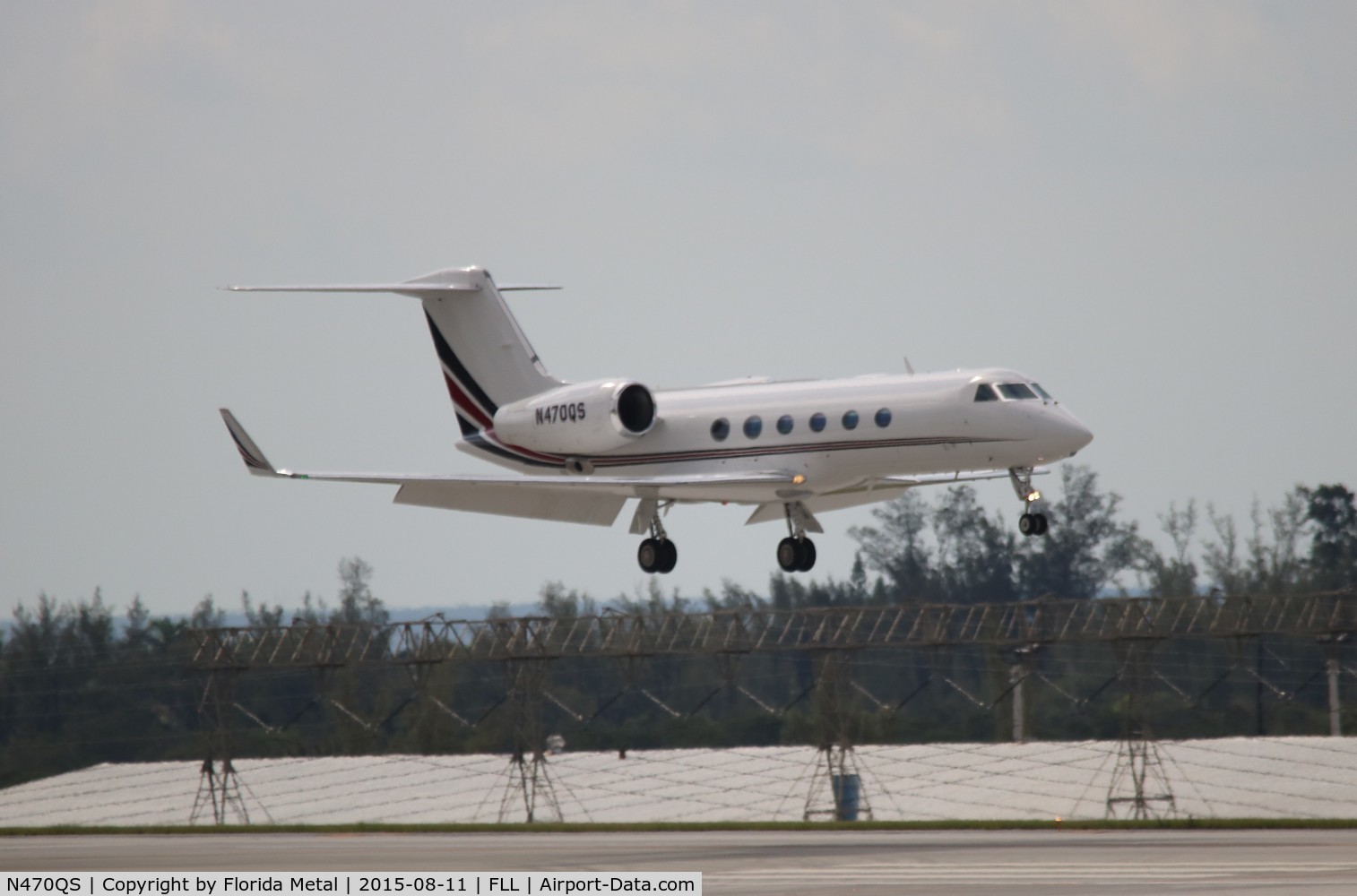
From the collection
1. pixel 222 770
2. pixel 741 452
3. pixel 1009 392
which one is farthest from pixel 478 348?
pixel 222 770

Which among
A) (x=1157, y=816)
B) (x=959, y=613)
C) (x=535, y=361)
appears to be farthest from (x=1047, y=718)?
(x=535, y=361)

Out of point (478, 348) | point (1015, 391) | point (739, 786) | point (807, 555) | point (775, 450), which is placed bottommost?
point (739, 786)

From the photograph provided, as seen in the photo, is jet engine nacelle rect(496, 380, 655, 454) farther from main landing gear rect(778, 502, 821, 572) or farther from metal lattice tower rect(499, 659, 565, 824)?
metal lattice tower rect(499, 659, 565, 824)

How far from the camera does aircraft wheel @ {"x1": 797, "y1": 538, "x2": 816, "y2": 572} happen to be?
31.4 meters

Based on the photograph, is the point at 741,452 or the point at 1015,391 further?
the point at 741,452

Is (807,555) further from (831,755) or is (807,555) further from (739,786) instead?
(739,786)

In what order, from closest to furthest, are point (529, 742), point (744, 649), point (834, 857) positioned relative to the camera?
point (834, 857) < point (744, 649) < point (529, 742)

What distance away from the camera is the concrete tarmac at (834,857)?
1017 inches

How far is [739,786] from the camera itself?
162 feet

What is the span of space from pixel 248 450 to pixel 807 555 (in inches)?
336

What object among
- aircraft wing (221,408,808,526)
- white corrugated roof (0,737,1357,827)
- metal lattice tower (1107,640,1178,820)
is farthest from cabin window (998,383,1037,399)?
white corrugated roof (0,737,1357,827)

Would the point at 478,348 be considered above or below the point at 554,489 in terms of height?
above

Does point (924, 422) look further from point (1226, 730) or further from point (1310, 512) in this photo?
point (1310, 512)

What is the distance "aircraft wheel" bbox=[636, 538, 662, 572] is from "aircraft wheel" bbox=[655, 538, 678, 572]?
4 cm
